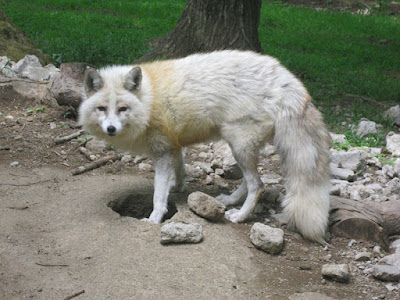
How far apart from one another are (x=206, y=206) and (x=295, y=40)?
933 centimetres

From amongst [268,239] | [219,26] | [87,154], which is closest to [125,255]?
[268,239]

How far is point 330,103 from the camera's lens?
9.00m

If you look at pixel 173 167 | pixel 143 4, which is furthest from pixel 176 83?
pixel 143 4

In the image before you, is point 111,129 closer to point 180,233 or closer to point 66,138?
point 180,233

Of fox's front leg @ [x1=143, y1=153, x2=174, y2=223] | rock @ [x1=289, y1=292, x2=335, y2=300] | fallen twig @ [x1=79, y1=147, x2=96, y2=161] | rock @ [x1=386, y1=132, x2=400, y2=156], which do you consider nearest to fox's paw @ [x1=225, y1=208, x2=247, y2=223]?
fox's front leg @ [x1=143, y1=153, x2=174, y2=223]

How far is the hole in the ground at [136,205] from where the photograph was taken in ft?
18.0

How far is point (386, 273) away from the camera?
161 inches

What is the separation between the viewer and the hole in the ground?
5.50 meters

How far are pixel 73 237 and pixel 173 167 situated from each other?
1.37 meters

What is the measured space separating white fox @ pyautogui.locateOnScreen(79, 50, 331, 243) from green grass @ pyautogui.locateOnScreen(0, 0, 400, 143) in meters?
3.15

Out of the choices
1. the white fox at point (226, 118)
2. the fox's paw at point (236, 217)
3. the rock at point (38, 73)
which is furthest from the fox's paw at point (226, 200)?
the rock at point (38, 73)

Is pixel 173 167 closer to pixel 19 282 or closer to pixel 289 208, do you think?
pixel 289 208

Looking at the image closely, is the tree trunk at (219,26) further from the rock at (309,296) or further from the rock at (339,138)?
the rock at (309,296)

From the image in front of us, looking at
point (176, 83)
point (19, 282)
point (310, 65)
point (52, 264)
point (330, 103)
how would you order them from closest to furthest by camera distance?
point (19, 282)
point (52, 264)
point (176, 83)
point (330, 103)
point (310, 65)
